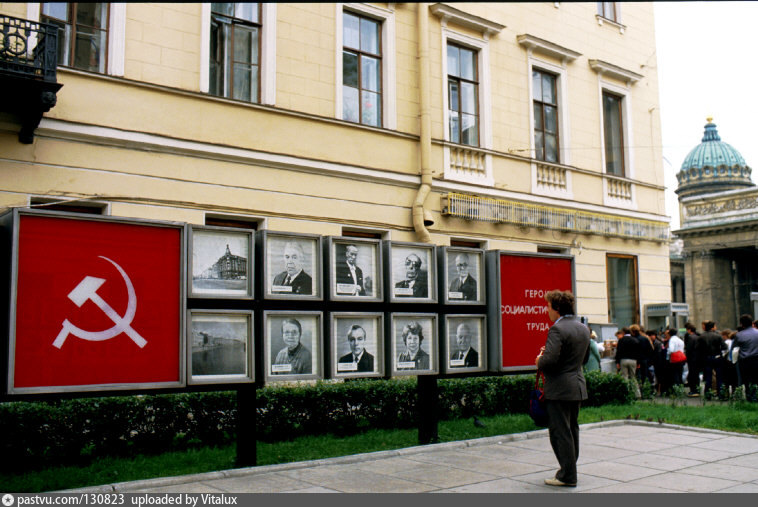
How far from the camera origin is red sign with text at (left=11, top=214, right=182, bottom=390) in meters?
6.47

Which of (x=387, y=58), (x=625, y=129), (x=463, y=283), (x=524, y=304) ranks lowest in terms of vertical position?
(x=524, y=304)

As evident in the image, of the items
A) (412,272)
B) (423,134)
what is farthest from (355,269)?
(423,134)

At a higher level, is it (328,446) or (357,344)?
(357,344)

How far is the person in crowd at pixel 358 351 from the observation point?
333 inches

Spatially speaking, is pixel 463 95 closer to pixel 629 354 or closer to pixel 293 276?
pixel 629 354

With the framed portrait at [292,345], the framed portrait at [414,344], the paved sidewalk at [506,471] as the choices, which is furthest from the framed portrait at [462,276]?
the framed portrait at [292,345]

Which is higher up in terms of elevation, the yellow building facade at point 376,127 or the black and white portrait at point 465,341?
the yellow building facade at point 376,127

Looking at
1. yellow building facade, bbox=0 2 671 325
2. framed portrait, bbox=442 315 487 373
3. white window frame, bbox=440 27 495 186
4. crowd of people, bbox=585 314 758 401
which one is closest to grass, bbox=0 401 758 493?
framed portrait, bbox=442 315 487 373

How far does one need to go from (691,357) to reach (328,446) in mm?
11440

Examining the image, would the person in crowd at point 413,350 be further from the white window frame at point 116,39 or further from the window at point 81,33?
the window at point 81,33

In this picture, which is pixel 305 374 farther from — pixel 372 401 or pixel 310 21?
pixel 310 21

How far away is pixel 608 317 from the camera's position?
1961cm

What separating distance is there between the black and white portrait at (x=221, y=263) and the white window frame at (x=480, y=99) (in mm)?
9173

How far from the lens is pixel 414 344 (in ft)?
29.6
